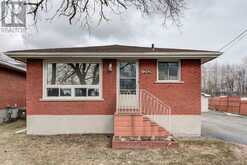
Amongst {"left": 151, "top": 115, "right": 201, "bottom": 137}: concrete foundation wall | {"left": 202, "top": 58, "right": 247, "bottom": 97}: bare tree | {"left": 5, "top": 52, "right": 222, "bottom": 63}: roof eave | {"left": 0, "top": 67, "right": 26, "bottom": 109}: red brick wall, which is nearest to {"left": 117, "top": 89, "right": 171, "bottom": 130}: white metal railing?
{"left": 151, "top": 115, "right": 201, "bottom": 137}: concrete foundation wall

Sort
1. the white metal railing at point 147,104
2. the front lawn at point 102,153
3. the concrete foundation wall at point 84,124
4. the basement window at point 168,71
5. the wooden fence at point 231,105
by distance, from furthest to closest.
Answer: the wooden fence at point 231,105, the basement window at point 168,71, the concrete foundation wall at point 84,124, the white metal railing at point 147,104, the front lawn at point 102,153

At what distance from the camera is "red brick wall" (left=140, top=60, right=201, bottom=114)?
10.3 metres

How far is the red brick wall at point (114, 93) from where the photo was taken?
1032 centimetres

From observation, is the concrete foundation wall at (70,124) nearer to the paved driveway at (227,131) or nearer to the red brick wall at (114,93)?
the red brick wall at (114,93)

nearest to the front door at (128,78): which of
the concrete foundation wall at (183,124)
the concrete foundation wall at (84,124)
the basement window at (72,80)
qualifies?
the basement window at (72,80)

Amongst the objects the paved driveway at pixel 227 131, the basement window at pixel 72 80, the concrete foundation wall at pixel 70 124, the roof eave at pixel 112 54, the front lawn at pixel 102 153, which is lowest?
the paved driveway at pixel 227 131

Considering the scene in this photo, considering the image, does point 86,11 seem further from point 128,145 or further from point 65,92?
point 128,145

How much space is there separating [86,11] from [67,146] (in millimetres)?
4356

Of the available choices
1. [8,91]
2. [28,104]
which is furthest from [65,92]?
[8,91]

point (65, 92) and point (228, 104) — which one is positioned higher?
point (65, 92)

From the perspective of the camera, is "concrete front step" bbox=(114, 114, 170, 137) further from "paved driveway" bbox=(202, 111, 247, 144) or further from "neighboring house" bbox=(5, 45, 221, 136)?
"paved driveway" bbox=(202, 111, 247, 144)

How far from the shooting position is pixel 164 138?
8.47 meters

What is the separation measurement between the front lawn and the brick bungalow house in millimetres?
1211

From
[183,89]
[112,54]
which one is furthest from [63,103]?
[183,89]
